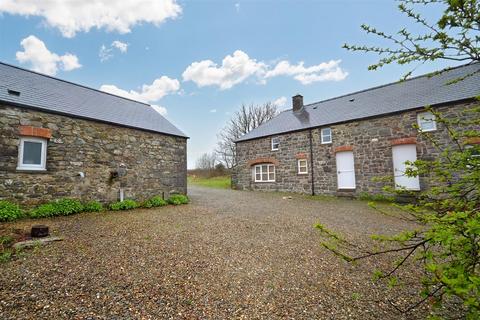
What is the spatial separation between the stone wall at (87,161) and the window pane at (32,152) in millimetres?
227

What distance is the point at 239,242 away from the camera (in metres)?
4.56

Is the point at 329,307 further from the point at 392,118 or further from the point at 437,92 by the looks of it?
the point at 437,92

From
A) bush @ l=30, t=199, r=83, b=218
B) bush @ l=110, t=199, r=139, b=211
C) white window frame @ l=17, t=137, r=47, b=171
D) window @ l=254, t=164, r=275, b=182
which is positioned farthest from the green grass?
white window frame @ l=17, t=137, r=47, b=171

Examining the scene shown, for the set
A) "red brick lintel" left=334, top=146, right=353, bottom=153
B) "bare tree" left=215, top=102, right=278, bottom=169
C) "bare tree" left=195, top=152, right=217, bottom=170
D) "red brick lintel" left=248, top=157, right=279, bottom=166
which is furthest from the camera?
"bare tree" left=195, top=152, right=217, bottom=170

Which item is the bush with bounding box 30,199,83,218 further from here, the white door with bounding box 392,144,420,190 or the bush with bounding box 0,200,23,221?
the white door with bounding box 392,144,420,190

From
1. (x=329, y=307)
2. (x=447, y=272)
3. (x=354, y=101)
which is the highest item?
(x=354, y=101)

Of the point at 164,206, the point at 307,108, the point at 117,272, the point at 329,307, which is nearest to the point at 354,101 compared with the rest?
the point at 307,108

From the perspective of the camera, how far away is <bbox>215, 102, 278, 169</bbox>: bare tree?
3070 centimetres

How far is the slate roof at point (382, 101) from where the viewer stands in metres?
9.31

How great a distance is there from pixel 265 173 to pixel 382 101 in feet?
25.6

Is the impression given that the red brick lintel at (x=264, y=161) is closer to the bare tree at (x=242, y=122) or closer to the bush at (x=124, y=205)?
the bush at (x=124, y=205)

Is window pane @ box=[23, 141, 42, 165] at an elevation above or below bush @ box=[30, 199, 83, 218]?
above

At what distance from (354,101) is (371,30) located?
41.8 ft

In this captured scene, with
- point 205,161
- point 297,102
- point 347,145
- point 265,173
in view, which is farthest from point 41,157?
point 205,161
